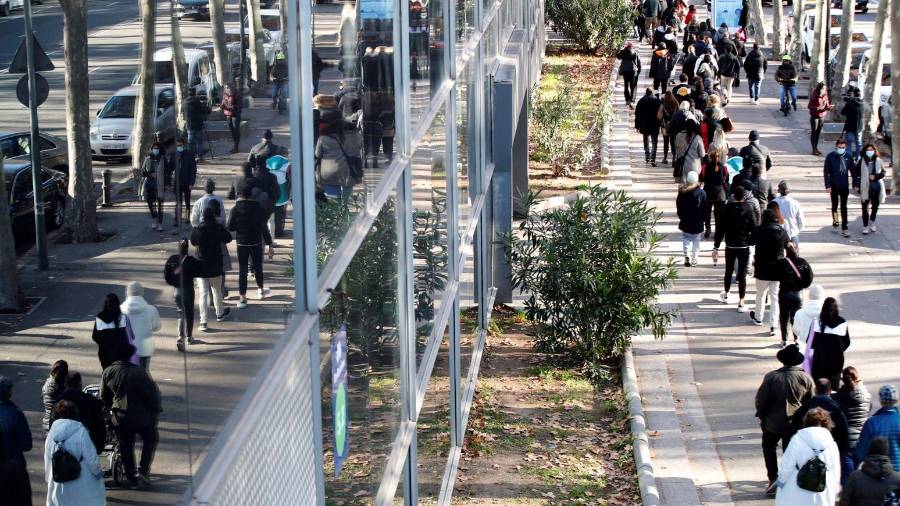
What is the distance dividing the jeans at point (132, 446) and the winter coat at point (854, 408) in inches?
323

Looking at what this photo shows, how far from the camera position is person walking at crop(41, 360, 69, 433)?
6.45 ft


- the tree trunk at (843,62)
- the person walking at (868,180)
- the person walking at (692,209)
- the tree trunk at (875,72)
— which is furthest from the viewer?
the tree trunk at (843,62)

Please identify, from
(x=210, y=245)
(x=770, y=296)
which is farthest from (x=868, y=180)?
(x=210, y=245)

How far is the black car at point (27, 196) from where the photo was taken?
1.92m

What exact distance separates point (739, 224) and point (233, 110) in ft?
39.5

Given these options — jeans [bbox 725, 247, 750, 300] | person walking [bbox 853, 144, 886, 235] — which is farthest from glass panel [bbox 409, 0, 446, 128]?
person walking [bbox 853, 144, 886, 235]

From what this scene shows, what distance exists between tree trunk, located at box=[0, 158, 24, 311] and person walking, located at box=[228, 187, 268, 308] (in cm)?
147

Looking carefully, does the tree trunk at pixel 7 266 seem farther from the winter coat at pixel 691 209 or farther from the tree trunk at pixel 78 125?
the winter coat at pixel 691 209

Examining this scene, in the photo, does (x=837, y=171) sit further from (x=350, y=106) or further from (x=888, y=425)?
(x=350, y=106)

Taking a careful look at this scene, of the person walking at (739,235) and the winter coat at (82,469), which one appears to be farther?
the person walking at (739,235)

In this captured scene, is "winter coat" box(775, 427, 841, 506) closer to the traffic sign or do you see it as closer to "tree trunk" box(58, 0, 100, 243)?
"tree trunk" box(58, 0, 100, 243)

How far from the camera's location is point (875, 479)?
8508mm

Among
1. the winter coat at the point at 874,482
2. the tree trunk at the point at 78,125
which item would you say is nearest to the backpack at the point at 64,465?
the tree trunk at the point at 78,125

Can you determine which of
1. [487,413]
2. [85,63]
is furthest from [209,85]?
[487,413]
